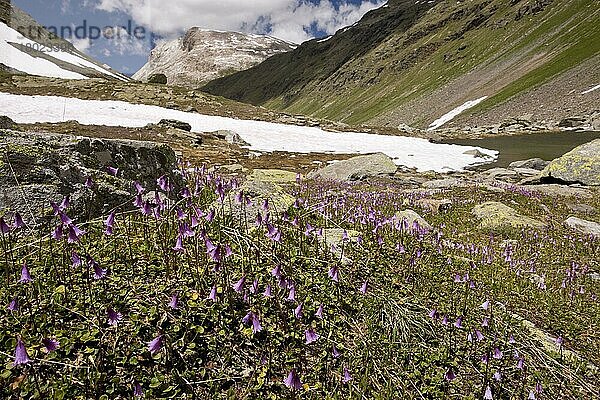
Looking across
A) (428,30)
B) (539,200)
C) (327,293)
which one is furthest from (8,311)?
(428,30)

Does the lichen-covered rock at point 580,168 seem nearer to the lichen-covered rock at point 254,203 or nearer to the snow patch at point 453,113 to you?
the lichen-covered rock at point 254,203

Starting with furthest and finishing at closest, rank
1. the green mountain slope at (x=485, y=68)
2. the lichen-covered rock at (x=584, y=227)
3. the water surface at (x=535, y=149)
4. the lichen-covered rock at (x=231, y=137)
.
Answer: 1. the green mountain slope at (x=485, y=68)
2. the water surface at (x=535, y=149)
3. the lichen-covered rock at (x=231, y=137)
4. the lichen-covered rock at (x=584, y=227)

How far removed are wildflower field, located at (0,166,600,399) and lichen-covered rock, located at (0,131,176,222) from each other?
297 mm

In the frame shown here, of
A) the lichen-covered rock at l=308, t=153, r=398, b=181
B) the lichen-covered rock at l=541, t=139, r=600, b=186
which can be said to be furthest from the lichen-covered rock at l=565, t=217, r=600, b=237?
the lichen-covered rock at l=308, t=153, r=398, b=181

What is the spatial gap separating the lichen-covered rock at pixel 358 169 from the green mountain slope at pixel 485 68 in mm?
71557

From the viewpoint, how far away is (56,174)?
215 inches

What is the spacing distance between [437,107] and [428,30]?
89.5 meters

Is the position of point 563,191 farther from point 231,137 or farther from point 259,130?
point 259,130

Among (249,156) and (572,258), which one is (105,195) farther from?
(249,156)

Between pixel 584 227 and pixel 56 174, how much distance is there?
13.8m

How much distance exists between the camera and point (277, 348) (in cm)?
367

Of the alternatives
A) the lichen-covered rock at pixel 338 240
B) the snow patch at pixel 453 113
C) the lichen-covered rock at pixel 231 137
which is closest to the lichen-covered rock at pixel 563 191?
the lichen-covered rock at pixel 338 240

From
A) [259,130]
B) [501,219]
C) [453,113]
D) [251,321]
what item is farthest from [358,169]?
[453,113]

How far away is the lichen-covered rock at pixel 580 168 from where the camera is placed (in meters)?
21.5
